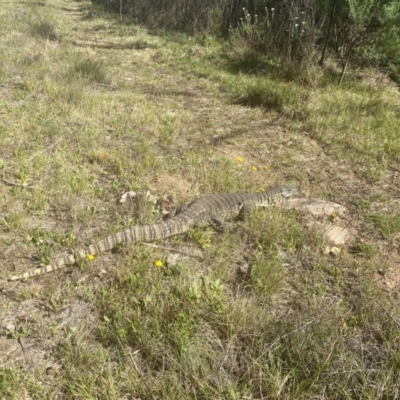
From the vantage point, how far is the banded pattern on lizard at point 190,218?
3229mm

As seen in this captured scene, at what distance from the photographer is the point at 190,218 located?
371cm

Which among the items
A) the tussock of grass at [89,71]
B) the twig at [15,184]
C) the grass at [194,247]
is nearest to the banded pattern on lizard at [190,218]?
the grass at [194,247]

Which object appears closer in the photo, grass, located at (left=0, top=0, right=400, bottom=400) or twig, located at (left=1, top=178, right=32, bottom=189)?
grass, located at (left=0, top=0, right=400, bottom=400)

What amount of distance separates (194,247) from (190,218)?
30 centimetres

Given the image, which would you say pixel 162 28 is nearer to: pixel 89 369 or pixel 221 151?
pixel 221 151

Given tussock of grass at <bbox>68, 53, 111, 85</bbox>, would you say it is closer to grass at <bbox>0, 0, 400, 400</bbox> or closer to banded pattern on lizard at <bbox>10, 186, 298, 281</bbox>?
grass at <bbox>0, 0, 400, 400</bbox>

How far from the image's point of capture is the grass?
2.31 meters

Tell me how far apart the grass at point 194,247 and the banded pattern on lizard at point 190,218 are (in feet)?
0.27

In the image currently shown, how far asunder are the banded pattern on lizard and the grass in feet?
0.27

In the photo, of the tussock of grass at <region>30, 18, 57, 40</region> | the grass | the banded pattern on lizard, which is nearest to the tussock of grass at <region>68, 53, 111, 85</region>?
the grass

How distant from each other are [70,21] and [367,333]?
13.8m

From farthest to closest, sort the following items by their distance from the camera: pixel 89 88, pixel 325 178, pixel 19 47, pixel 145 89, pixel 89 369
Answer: pixel 19 47, pixel 145 89, pixel 89 88, pixel 325 178, pixel 89 369

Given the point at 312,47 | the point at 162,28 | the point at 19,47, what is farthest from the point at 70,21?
the point at 312,47

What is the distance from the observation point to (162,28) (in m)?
12.6
